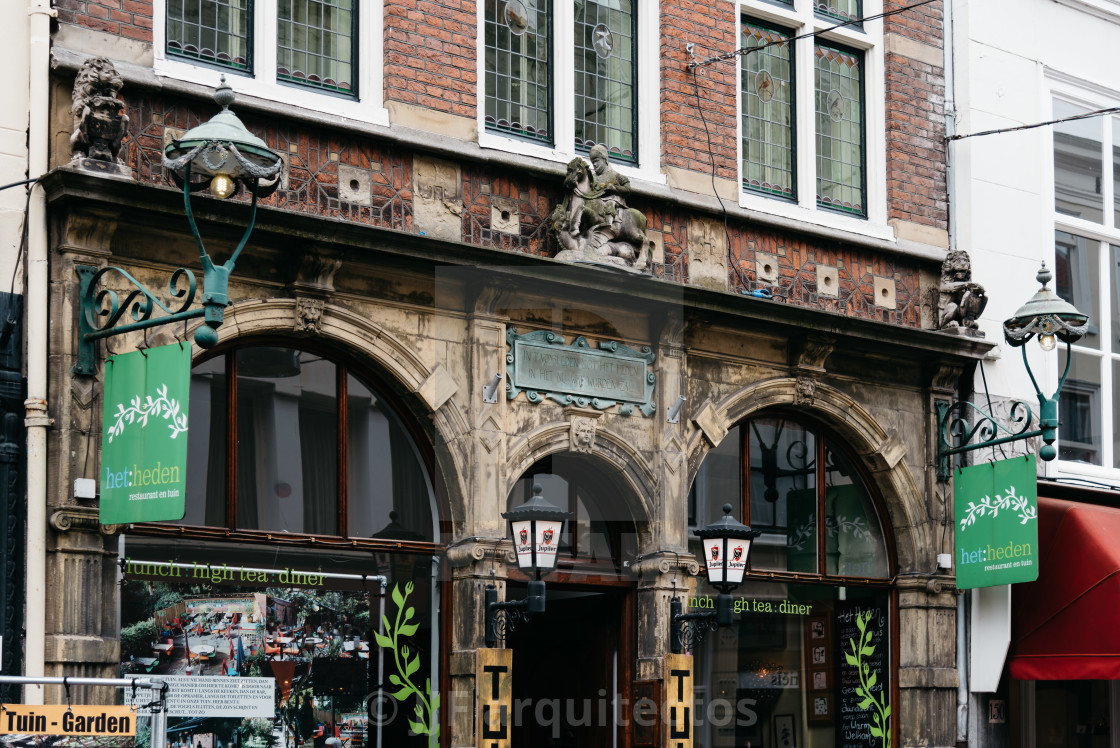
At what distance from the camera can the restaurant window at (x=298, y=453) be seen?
9.72 m

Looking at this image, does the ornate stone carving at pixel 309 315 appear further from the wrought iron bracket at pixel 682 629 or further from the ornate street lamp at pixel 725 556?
the wrought iron bracket at pixel 682 629

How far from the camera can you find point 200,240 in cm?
872

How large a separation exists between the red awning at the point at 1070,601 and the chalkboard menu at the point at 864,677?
3.58 ft

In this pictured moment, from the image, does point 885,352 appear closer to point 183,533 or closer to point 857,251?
point 857,251

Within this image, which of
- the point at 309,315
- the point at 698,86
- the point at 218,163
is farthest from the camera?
the point at 698,86

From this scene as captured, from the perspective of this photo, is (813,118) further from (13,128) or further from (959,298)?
(13,128)

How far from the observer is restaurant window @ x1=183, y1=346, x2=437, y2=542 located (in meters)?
9.72

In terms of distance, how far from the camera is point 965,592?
1314 cm

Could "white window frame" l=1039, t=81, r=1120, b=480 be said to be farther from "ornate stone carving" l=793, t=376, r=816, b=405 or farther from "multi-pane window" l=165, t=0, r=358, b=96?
"multi-pane window" l=165, t=0, r=358, b=96

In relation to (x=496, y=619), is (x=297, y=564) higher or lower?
higher

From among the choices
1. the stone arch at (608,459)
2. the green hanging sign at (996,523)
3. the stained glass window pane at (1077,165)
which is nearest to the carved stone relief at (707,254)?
the stone arch at (608,459)

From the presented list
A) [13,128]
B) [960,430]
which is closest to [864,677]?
[960,430]

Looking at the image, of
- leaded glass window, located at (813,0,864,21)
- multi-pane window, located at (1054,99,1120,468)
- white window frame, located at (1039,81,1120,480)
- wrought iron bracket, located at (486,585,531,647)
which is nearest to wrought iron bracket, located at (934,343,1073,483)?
white window frame, located at (1039,81,1120,480)

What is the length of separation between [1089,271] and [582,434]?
20.2 ft
